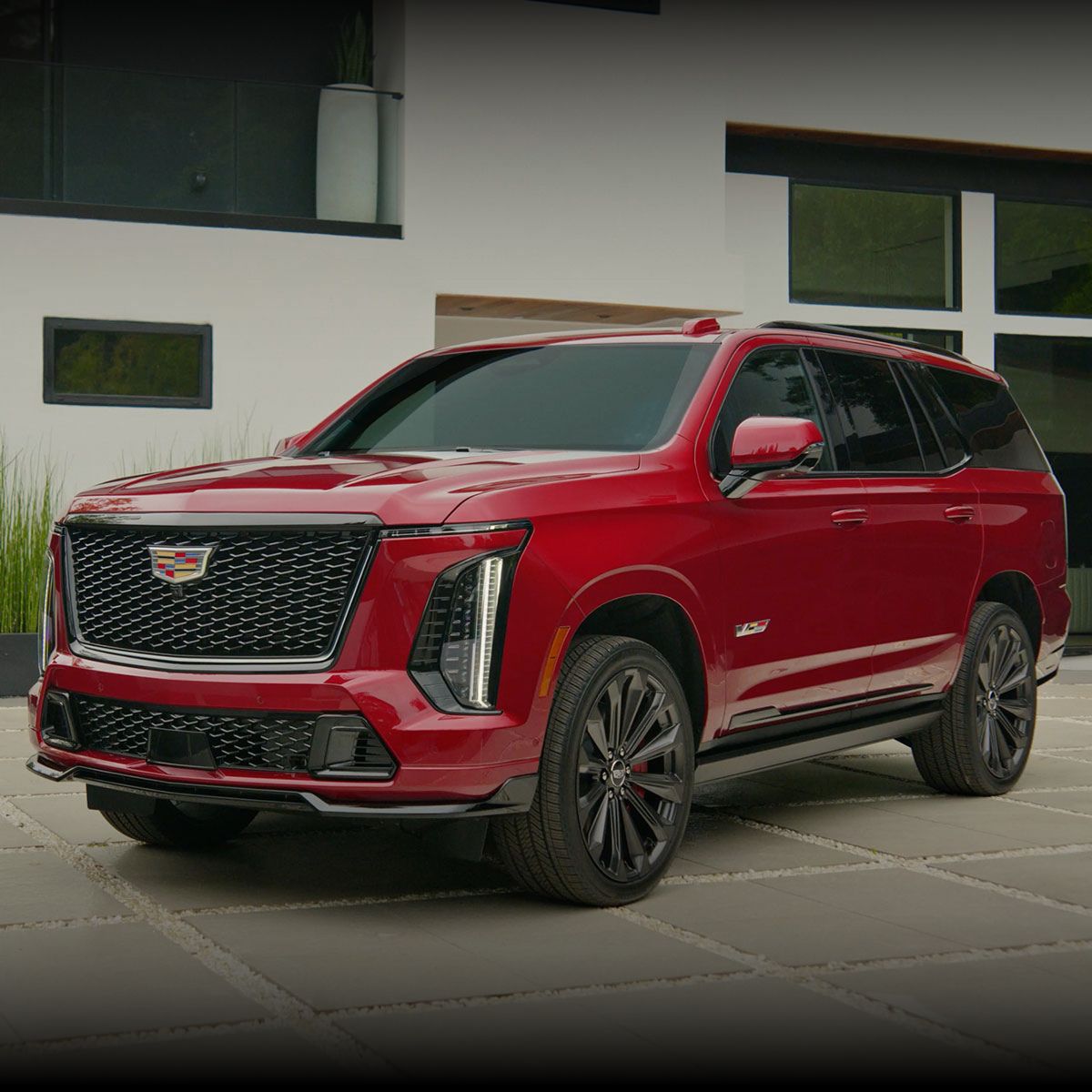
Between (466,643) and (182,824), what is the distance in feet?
6.23

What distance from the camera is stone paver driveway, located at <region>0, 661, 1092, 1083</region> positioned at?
415 cm

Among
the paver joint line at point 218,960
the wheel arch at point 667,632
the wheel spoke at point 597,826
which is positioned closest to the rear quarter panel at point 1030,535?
the wheel arch at point 667,632

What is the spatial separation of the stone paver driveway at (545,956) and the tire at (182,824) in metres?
0.09

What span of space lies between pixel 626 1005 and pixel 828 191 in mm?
13493

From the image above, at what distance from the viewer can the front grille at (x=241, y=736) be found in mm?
5176

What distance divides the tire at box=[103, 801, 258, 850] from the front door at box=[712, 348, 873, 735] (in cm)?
192

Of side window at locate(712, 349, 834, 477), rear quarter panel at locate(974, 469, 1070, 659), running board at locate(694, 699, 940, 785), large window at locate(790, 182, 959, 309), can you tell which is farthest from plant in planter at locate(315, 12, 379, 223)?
running board at locate(694, 699, 940, 785)

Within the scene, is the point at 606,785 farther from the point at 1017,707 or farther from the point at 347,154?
the point at 347,154

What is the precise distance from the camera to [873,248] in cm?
1708

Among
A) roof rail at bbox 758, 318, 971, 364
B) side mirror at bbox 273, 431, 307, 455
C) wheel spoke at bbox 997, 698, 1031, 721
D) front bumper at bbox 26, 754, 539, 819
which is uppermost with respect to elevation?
roof rail at bbox 758, 318, 971, 364

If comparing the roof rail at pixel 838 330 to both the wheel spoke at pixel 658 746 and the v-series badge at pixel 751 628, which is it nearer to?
the v-series badge at pixel 751 628

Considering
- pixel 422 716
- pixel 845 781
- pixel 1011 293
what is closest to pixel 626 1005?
pixel 422 716

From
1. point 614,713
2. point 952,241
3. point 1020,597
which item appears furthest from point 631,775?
point 952,241

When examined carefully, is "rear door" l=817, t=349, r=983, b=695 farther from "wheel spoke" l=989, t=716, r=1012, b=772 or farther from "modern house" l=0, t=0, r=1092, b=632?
"modern house" l=0, t=0, r=1092, b=632
